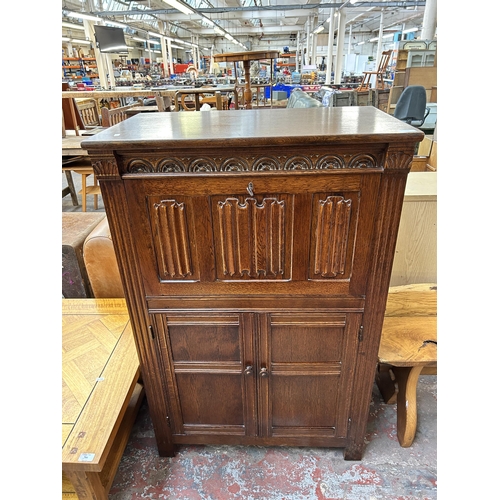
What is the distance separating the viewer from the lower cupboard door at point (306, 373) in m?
1.20

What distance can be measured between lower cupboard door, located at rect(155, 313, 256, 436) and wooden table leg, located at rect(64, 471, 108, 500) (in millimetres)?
313

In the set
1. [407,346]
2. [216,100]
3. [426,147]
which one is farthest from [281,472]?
[216,100]

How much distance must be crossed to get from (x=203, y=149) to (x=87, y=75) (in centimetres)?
1933

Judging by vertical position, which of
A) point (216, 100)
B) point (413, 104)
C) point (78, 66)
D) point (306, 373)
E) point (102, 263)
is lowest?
point (306, 373)

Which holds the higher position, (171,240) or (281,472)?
(171,240)

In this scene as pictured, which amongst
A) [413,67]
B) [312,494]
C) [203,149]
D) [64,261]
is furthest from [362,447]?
[413,67]

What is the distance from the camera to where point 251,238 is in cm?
105

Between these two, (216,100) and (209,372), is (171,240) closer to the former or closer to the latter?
(209,372)

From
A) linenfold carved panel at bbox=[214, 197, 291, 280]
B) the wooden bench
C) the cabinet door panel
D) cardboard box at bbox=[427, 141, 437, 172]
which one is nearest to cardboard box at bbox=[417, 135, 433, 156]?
cardboard box at bbox=[427, 141, 437, 172]

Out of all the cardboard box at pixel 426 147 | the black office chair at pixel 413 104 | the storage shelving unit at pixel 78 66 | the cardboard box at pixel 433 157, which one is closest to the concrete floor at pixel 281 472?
the cardboard box at pixel 433 157

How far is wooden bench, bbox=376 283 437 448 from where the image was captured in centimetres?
142

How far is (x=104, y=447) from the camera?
1154 millimetres

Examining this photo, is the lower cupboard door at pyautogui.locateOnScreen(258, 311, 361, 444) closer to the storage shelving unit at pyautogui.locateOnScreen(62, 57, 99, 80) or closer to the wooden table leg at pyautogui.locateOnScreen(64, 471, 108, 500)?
the wooden table leg at pyautogui.locateOnScreen(64, 471, 108, 500)

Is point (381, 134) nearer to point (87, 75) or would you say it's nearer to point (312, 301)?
point (312, 301)
